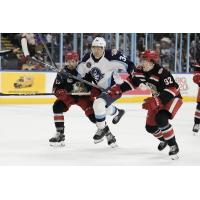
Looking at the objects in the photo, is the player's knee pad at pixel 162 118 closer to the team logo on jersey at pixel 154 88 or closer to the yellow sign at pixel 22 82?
the team logo on jersey at pixel 154 88

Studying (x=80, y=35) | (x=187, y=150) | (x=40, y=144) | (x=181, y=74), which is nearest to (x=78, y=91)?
(x=40, y=144)

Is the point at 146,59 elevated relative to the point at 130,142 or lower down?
elevated

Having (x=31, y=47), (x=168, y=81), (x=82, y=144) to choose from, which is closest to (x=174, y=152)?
(x=168, y=81)

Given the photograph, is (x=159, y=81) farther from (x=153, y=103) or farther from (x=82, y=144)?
(x=82, y=144)

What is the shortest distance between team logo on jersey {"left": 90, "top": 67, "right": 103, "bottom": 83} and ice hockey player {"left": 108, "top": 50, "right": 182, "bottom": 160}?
1.00 ft

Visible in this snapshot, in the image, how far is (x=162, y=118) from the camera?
12.1 ft

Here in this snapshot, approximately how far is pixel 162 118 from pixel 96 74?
672mm

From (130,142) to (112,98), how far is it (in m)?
0.66

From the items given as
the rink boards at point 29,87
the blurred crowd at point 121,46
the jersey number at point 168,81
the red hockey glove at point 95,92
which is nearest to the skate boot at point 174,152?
the jersey number at point 168,81

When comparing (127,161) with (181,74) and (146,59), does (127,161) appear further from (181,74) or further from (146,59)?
(181,74)

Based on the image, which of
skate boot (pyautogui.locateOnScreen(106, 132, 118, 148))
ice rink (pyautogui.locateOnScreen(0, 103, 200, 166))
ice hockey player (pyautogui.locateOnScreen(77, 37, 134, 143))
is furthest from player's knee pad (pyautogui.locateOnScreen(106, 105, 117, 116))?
ice rink (pyautogui.locateOnScreen(0, 103, 200, 166))

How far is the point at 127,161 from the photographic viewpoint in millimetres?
3836

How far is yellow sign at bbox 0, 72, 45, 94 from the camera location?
7.10 m

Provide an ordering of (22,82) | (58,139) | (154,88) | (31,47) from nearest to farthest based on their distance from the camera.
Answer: (154,88) → (58,139) → (31,47) → (22,82)
